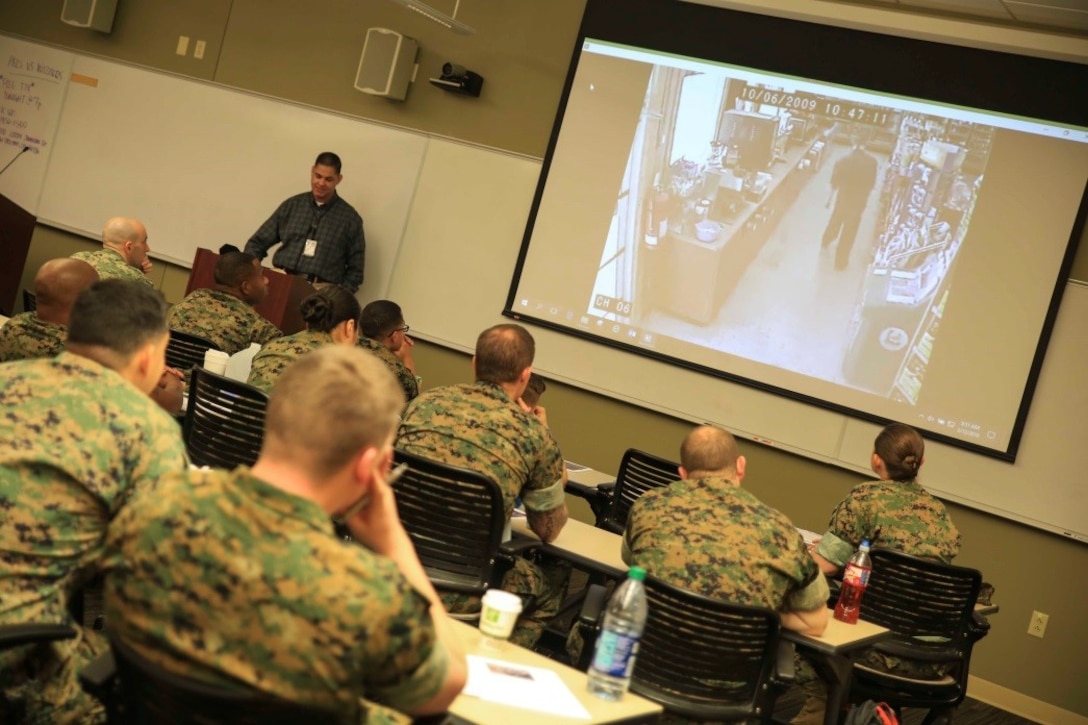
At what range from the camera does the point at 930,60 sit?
6656 mm

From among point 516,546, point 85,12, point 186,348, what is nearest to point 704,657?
point 516,546

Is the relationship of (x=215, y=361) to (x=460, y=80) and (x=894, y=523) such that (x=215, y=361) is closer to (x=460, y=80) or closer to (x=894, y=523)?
(x=894, y=523)

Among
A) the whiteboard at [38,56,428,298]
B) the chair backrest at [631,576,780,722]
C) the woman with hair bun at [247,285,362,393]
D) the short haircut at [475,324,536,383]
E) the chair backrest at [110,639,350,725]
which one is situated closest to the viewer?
the chair backrest at [110,639,350,725]

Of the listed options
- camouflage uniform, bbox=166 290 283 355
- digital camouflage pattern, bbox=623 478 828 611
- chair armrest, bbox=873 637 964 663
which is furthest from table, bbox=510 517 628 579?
camouflage uniform, bbox=166 290 283 355

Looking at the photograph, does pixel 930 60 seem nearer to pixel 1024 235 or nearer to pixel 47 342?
pixel 1024 235

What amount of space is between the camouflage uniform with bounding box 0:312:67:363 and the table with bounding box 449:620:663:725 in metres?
2.19

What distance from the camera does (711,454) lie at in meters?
3.48

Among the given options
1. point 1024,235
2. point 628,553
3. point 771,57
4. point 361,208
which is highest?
point 771,57

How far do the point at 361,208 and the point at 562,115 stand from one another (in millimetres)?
1697

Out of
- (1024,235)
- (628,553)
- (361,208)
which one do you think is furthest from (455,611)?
(361,208)

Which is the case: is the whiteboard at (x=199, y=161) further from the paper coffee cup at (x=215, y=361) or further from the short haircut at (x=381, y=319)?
the paper coffee cup at (x=215, y=361)

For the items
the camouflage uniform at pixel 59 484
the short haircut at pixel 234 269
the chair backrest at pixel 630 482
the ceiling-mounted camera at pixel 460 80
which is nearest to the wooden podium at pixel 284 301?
the short haircut at pixel 234 269

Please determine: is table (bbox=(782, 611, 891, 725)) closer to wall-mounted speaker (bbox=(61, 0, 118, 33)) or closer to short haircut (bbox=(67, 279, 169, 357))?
short haircut (bbox=(67, 279, 169, 357))

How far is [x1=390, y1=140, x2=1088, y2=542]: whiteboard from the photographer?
6301 millimetres
